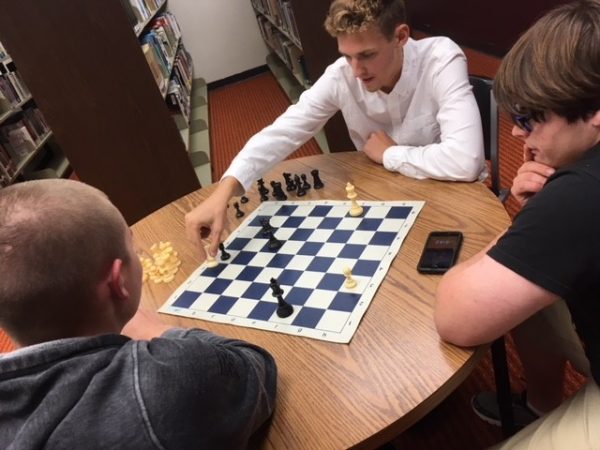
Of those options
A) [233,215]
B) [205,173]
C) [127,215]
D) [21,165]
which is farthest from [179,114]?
[233,215]

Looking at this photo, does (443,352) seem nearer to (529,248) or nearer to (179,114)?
(529,248)

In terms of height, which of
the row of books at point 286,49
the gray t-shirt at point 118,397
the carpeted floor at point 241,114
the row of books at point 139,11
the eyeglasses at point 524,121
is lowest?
the carpeted floor at point 241,114

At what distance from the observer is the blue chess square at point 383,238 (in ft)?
3.82

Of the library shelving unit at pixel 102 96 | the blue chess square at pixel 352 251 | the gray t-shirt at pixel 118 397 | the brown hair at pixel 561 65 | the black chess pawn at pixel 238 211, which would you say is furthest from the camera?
the library shelving unit at pixel 102 96

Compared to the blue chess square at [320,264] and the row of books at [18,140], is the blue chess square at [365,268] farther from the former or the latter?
the row of books at [18,140]

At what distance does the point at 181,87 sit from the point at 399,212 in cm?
458

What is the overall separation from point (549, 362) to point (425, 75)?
0.96 metres

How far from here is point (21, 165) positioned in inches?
159

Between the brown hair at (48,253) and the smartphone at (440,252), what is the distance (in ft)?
2.17

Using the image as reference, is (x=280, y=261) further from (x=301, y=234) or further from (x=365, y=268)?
(x=365, y=268)

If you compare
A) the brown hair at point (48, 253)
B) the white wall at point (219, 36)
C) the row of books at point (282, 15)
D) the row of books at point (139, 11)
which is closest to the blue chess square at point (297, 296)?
the brown hair at point (48, 253)

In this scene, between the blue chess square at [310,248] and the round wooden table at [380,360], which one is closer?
the round wooden table at [380,360]

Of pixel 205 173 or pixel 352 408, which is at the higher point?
pixel 352 408

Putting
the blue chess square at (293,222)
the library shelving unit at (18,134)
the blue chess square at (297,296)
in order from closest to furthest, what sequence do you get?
1. the blue chess square at (297,296)
2. the blue chess square at (293,222)
3. the library shelving unit at (18,134)
